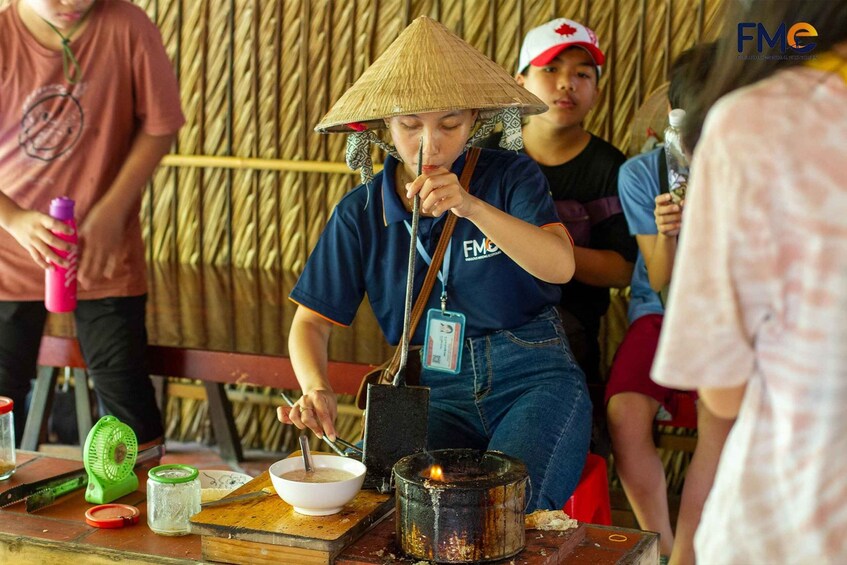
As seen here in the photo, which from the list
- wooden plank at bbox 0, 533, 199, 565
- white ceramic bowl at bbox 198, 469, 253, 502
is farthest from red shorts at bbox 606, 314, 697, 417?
wooden plank at bbox 0, 533, 199, 565

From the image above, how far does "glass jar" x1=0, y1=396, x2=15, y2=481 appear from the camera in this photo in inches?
82.7

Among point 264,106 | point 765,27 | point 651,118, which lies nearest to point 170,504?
point 765,27

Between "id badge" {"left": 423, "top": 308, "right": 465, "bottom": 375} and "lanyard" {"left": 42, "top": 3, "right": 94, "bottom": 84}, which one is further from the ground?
"lanyard" {"left": 42, "top": 3, "right": 94, "bottom": 84}

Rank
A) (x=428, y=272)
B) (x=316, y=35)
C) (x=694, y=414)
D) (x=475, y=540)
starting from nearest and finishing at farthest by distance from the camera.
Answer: (x=475, y=540) → (x=428, y=272) → (x=694, y=414) → (x=316, y=35)

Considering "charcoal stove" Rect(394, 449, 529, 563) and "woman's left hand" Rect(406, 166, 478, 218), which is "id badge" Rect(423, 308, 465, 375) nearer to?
"woman's left hand" Rect(406, 166, 478, 218)

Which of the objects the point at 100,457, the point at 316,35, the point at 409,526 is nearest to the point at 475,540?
the point at 409,526

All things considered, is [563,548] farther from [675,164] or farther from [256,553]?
[675,164]

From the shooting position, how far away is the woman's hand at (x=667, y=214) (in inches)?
100

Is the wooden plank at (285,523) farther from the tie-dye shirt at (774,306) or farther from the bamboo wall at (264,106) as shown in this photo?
the bamboo wall at (264,106)

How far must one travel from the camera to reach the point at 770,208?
3.35ft

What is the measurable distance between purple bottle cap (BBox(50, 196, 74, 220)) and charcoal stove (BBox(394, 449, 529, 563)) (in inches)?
57.1

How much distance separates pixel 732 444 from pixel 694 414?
163 centimetres

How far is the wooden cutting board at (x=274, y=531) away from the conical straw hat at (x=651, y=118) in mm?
1875

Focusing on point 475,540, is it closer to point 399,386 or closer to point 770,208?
point 399,386
